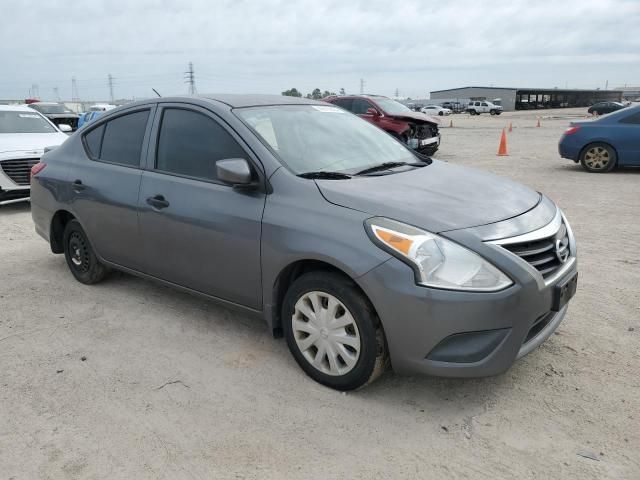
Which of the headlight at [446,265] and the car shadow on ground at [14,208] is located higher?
the headlight at [446,265]

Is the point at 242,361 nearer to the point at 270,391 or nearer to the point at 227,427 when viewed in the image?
the point at 270,391

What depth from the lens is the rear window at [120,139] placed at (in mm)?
4148

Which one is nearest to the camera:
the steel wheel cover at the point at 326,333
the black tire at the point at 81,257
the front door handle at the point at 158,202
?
the steel wheel cover at the point at 326,333

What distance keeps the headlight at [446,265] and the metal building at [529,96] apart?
86401mm

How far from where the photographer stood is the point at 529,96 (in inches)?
3625

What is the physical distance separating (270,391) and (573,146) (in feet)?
32.7

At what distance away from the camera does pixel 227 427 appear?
2.80 m

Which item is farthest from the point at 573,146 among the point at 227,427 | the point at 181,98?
the point at 227,427

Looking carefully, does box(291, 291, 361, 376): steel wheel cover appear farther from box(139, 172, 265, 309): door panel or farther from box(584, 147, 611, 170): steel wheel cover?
box(584, 147, 611, 170): steel wheel cover

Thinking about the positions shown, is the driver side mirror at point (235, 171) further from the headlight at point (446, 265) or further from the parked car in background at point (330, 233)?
the headlight at point (446, 265)

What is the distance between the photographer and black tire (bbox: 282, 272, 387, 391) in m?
2.80

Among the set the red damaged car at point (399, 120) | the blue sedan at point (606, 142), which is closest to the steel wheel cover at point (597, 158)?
the blue sedan at point (606, 142)

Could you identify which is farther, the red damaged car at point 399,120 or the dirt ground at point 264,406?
the red damaged car at point 399,120

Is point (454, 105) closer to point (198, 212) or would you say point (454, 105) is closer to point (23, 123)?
point (23, 123)
